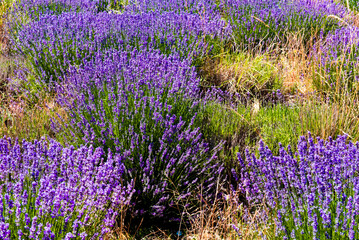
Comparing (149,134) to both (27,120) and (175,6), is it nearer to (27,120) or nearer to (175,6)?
(27,120)

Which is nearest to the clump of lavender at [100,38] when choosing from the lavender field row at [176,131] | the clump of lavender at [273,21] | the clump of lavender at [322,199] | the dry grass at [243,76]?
the lavender field row at [176,131]

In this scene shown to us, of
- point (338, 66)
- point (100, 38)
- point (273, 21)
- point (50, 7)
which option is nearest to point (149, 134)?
point (100, 38)

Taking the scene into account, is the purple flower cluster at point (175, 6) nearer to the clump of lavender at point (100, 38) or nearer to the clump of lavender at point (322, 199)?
the clump of lavender at point (100, 38)

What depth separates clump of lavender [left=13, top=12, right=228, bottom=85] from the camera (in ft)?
13.0

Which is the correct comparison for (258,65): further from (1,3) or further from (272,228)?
(1,3)

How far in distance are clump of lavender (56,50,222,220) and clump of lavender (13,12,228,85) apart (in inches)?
41.5

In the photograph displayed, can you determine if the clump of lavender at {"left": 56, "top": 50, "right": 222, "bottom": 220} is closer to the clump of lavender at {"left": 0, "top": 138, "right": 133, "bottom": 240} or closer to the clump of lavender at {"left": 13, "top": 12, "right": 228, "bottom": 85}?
the clump of lavender at {"left": 0, "top": 138, "right": 133, "bottom": 240}

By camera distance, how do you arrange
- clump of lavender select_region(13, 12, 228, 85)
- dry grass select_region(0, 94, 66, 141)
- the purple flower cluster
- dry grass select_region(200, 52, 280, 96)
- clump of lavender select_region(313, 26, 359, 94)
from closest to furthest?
dry grass select_region(0, 94, 66, 141) < clump of lavender select_region(313, 26, 359, 94) < clump of lavender select_region(13, 12, 228, 85) < dry grass select_region(200, 52, 280, 96) < the purple flower cluster

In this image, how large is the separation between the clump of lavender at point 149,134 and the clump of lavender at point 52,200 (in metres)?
0.30

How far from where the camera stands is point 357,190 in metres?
1.62

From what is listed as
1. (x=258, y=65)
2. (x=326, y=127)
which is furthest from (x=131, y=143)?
(x=258, y=65)

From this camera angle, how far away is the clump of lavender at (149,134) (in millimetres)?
2484

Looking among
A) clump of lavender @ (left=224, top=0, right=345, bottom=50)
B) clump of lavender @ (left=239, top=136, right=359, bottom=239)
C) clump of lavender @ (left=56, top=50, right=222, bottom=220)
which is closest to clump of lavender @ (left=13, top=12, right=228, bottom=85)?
clump of lavender @ (left=224, top=0, right=345, bottom=50)

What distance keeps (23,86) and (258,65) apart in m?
2.62
